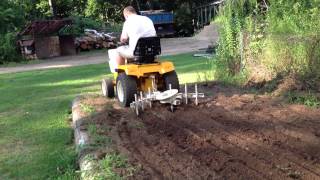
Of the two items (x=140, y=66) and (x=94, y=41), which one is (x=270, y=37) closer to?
(x=140, y=66)

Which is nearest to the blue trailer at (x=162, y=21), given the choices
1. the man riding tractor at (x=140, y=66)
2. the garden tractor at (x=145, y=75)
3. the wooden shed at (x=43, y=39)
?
the wooden shed at (x=43, y=39)

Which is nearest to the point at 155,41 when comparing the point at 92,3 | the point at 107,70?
the point at 107,70

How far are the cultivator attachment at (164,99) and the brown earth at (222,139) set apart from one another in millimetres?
134

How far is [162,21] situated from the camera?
34.9 m

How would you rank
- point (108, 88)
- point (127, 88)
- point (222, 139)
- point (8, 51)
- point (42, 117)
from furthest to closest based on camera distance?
point (8, 51)
point (108, 88)
point (42, 117)
point (127, 88)
point (222, 139)

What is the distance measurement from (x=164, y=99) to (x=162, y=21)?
26.2m

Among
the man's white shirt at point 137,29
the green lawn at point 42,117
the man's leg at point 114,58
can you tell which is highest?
the man's white shirt at point 137,29

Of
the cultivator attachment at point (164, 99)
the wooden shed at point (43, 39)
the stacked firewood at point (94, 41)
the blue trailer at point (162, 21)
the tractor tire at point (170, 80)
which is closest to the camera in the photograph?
the cultivator attachment at point (164, 99)

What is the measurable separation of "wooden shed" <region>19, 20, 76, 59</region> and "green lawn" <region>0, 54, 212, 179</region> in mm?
7016

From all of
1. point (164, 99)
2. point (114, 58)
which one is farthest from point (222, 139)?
point (114, 58)

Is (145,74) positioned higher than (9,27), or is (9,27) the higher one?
(145,74)

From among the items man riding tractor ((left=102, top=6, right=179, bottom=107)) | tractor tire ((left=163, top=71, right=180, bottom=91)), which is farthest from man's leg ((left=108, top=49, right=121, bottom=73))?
tractor tire ((left=163, top=71, right=180, bottom=91))

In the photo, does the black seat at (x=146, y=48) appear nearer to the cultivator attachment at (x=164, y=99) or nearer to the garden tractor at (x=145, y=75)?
the garden tractor at (x=145, y=75)

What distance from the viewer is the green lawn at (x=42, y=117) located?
6992 mm
